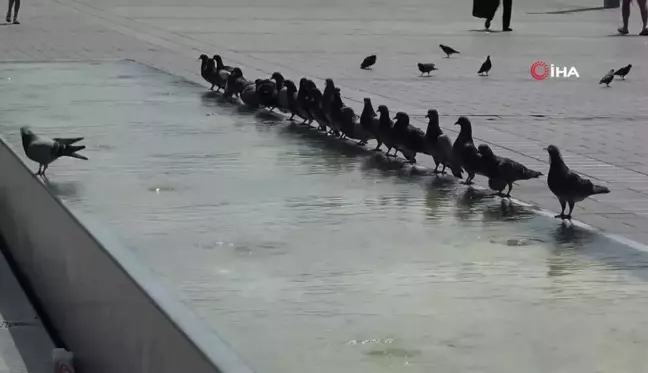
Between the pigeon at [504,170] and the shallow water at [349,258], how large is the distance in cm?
17

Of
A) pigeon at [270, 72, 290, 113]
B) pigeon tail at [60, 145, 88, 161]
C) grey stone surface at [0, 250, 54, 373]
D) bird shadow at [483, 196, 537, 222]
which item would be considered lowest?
grey stone surface at [0, 250, 54, 373]

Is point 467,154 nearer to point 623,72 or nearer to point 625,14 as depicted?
point 623,72

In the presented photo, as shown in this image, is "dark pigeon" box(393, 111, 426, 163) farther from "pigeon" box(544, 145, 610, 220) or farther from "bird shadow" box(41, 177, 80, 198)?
"bird shadow" box(41, 177, 80, 198)

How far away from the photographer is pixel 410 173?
678 centimetres

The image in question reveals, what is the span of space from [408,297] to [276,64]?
39.3 feet

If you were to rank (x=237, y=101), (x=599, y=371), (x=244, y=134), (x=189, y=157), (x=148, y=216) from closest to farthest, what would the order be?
1. (x=599, y=371)
2. (x=148, y=216)
3. (x=189, y=157)
4. (x=244, y=134)
5. (x=237, y=101)

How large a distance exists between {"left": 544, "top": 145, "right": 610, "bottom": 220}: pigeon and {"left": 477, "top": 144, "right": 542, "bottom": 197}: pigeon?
1.06ft

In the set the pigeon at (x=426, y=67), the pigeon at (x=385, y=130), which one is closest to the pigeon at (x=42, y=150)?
the pigeon at (x=385, y=130)

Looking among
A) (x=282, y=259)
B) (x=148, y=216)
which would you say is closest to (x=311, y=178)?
(x=148, y=216)

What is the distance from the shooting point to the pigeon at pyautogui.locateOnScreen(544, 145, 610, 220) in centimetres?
561

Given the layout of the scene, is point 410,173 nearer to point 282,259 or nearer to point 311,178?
point 311,178

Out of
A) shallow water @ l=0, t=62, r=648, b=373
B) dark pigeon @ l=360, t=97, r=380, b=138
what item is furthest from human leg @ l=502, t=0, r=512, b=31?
dark pigeon @ l=360, t=97, r=380, b=138

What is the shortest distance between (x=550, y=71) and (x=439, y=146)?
32.7ft

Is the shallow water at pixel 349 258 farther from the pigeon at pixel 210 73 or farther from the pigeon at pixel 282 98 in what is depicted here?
the pigeon at pixel 210 73
